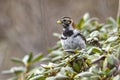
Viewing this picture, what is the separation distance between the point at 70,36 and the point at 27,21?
289cm

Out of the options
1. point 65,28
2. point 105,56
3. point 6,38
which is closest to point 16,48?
point 6,38

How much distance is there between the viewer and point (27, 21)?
5.07m

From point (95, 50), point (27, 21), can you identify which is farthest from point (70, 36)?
point (27, 21)

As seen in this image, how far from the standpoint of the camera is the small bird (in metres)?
2.19

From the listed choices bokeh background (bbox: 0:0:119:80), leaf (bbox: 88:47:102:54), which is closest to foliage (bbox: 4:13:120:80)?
leaf (bbox: 88:47:102:54)

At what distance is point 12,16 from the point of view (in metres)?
5.35

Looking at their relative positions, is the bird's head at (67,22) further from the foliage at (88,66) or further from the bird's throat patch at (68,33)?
the foliage at (88,66)

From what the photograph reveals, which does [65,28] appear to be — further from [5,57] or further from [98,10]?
[5,57]

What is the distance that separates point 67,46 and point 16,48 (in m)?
3.34

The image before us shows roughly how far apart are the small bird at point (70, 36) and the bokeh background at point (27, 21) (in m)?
2.54

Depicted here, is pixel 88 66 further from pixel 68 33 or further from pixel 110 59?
pixel 68 33

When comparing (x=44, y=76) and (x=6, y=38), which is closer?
(x=44, y=76)

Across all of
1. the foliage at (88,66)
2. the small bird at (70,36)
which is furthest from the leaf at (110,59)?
the small bird at (70,36)

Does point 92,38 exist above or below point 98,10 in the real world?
below
